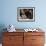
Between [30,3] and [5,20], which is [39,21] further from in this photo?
[5,20]

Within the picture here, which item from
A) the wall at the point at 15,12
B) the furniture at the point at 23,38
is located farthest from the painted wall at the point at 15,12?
the furniture at the point at 23,38

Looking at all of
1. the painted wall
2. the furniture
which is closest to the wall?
the painted wall

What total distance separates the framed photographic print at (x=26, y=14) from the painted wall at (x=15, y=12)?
99 mm

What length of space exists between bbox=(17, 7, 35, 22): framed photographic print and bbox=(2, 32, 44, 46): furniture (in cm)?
66

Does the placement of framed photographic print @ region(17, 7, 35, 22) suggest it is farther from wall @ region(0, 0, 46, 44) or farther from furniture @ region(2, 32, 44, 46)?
furniture @ region(2, 32, 44, 46)

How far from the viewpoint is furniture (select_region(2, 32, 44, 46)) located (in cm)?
395

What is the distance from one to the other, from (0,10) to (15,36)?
1064mm

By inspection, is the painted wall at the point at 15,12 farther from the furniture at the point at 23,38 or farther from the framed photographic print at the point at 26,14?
the furniture at the point at 23,38

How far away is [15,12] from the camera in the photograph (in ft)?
14.6

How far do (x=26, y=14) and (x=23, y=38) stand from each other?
35.5 inches

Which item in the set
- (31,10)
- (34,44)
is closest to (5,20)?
(31,10)

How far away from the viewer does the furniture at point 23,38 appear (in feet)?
13.0

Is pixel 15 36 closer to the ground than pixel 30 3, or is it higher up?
closer to the ground

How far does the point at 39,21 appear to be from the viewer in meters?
4.48
